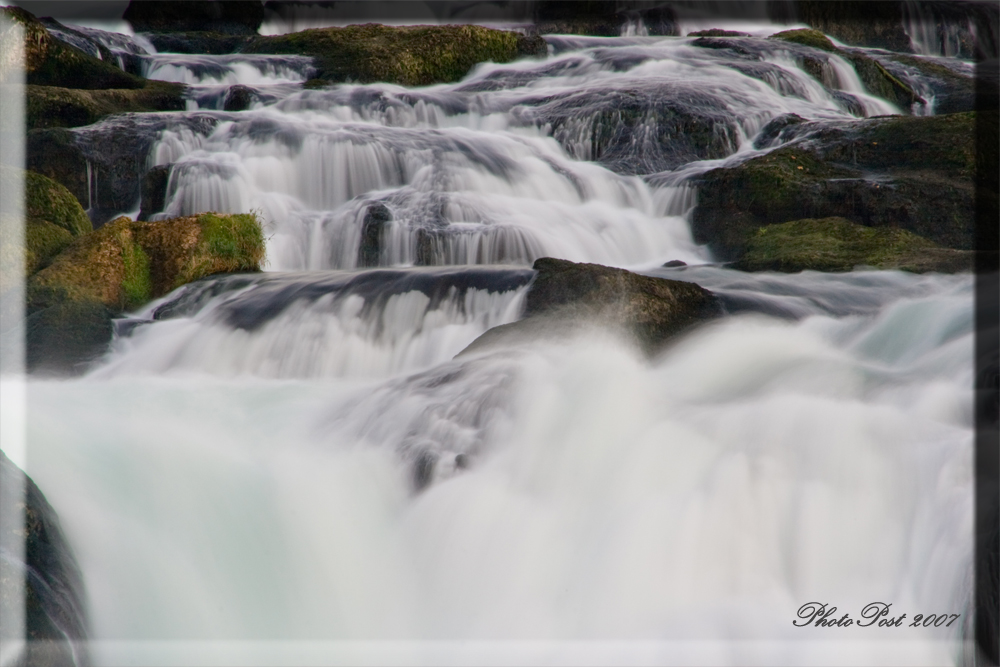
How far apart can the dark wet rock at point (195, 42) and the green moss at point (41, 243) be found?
175 inches

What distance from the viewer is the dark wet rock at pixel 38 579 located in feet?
6.19

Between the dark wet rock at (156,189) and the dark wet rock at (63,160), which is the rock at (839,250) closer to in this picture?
the dark wet rock at (156,189)

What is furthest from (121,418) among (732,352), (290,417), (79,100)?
(79,100)

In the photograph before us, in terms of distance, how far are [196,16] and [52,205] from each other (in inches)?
158

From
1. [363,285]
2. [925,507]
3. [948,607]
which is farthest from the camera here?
[363,285]

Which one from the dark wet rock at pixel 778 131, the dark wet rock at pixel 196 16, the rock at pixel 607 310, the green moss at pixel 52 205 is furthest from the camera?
the dark wet rock at pixel 196 16

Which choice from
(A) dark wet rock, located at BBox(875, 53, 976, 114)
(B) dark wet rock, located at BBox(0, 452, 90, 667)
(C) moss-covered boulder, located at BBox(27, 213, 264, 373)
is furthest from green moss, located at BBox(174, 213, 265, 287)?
(A) dark wet rock, located at BBox(875, 53, 976, 114)

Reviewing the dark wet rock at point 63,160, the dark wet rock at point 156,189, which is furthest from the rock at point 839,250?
the dark wet rock at point 63,160

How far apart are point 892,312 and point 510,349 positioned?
1660 mm

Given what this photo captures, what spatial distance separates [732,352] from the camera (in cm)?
351

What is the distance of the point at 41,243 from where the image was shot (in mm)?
4543

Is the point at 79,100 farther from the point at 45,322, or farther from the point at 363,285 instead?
the point at 363,285

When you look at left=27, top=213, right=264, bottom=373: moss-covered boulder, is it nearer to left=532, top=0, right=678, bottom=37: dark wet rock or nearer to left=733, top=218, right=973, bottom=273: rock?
left=733, top=218, right=973, bottom=273: rock

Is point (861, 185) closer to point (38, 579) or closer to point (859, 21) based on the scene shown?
point (38, 579)
